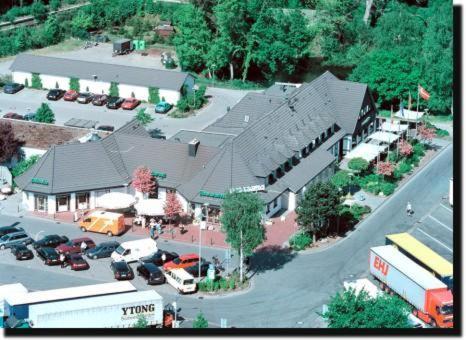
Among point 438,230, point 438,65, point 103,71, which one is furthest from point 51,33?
point 438,230

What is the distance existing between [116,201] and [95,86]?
1449 inches

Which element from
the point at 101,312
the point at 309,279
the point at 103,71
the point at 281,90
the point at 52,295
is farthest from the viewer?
the point at 103,71

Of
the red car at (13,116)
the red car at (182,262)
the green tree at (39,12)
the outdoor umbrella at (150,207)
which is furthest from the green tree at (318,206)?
the green tree at (39,12)

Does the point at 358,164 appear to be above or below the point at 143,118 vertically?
above

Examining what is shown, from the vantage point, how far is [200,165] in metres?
82.6

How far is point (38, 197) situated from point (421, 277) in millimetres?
33764

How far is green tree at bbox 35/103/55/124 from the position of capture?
10044 cm

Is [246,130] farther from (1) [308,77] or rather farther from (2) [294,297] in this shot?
(1) [308,77]

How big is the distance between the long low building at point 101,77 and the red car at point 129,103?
174 cm

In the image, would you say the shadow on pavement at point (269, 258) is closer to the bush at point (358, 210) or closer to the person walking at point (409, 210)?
the bush at point (358, 210)

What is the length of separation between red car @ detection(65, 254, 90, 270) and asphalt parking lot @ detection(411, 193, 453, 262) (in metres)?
26.7

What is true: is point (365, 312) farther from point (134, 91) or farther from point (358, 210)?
point (134, 91)

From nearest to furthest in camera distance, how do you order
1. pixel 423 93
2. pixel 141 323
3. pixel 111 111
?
pixel 141 323
pixel 423 93
pixel 111 111

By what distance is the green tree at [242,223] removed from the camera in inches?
2719
